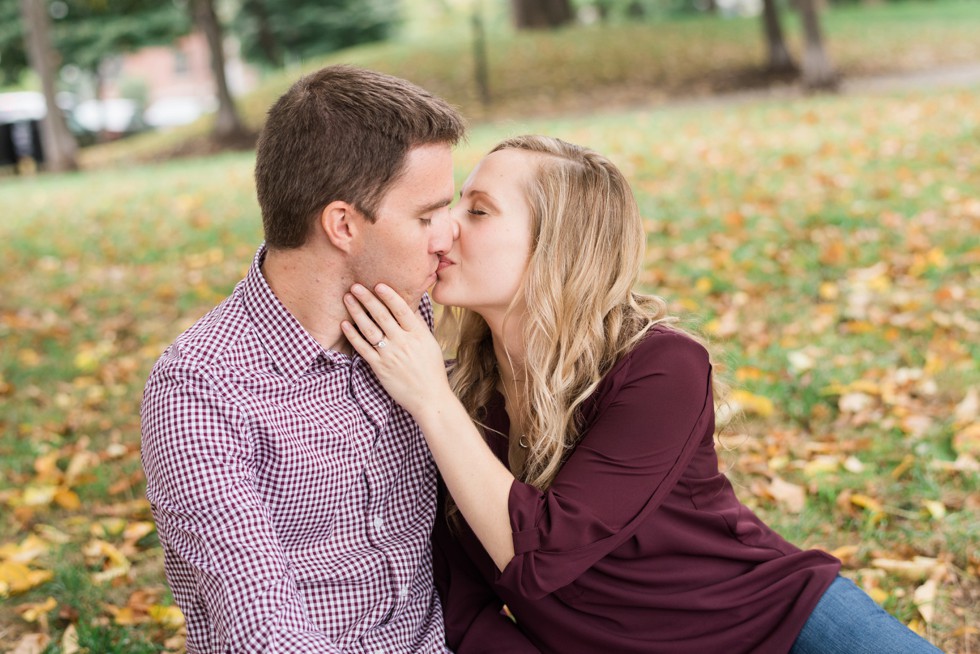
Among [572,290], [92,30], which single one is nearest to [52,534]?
[572,290]

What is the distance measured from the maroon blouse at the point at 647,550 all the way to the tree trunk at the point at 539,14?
23.9m

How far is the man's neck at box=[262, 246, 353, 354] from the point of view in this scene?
222cm

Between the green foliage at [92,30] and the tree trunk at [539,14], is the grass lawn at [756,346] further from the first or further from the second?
the green foliage at [92,30]

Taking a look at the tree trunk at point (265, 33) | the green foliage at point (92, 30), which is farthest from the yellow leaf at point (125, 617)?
the tree trunk at point (265, 33)

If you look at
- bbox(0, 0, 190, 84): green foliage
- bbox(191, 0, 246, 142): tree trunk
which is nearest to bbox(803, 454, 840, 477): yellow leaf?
bbox(191, 0, 246, 142): tree trunk

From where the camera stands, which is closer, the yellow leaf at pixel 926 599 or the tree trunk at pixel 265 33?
the yellow leaf at pixel 926 599

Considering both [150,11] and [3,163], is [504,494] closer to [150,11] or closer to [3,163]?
[3,163]

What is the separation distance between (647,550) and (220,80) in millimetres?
18108

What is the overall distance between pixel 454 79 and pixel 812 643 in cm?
1886

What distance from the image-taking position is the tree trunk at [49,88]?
57.8ft

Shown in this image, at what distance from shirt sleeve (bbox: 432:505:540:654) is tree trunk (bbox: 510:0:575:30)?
23.7m

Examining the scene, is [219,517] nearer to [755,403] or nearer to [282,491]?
[282,491]

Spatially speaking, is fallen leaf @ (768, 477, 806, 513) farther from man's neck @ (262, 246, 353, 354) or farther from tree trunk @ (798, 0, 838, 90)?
tree trunk @ (798, 0, 838, 90)

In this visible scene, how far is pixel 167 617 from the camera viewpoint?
3324mm
